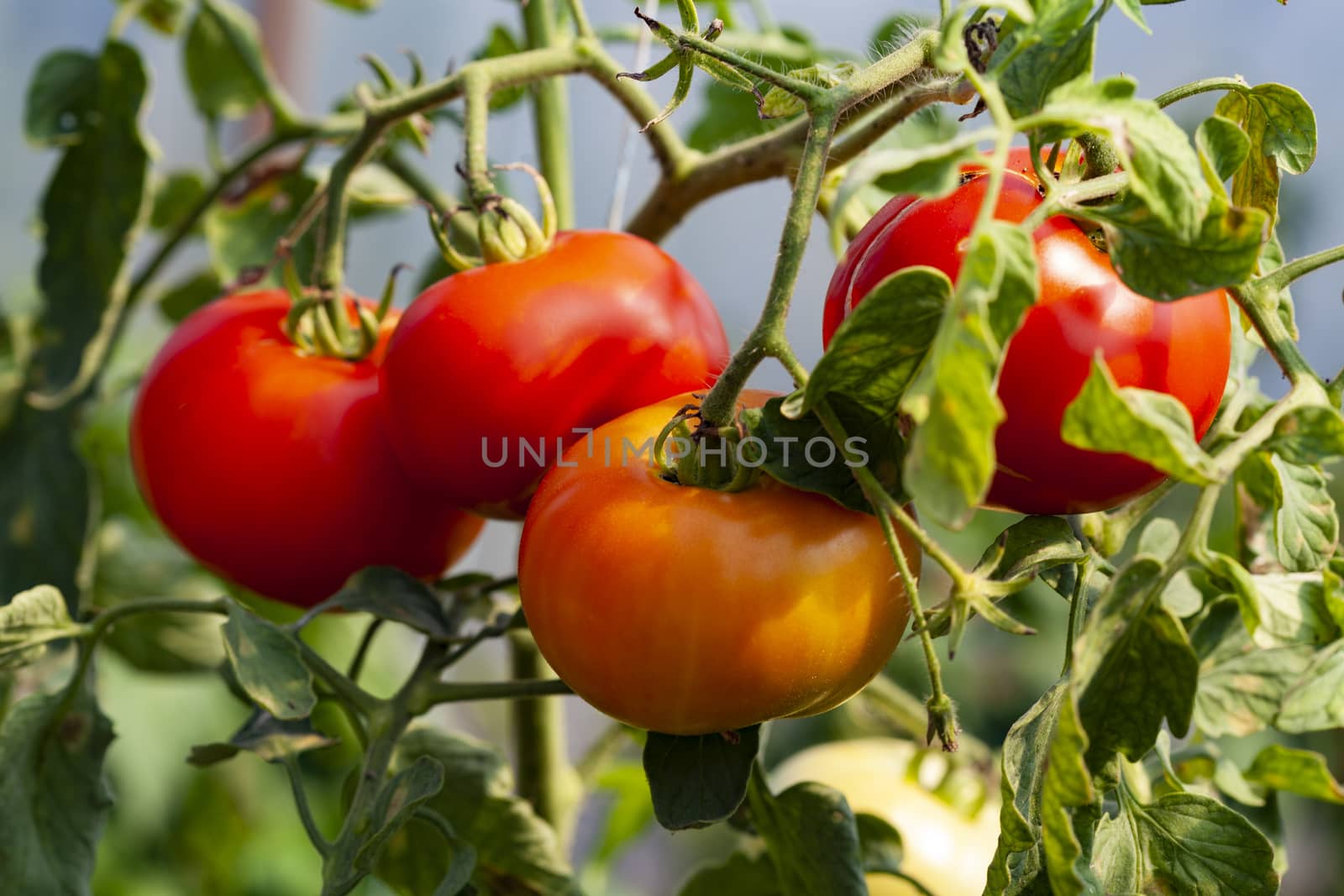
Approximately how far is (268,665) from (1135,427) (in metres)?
0.30

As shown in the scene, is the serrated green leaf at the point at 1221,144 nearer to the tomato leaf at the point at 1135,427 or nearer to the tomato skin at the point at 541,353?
the tomato leaf at the point at 1135,427

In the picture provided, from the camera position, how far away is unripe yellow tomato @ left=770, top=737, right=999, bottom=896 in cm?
71

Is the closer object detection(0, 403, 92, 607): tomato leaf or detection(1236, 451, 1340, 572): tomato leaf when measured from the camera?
detection(1236, 451, 1340, 572): tomato leaf

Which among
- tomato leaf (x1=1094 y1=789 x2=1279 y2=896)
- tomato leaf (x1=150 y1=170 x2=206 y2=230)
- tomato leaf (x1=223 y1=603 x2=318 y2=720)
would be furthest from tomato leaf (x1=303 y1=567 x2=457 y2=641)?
tomato leaf (x1=150 y1=170 x2=206 y2=230)

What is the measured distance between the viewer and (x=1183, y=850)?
36 cm

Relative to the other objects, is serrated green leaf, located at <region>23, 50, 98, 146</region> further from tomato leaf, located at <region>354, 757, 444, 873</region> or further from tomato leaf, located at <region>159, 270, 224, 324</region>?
tomato leaf, located at <region>354, 757, 444, 873</region>

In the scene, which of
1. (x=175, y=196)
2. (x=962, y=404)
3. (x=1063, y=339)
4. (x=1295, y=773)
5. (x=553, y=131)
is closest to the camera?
(x=962, y=404)

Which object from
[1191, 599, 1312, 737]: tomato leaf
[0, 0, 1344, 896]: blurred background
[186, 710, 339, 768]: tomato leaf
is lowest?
[0, 0, 1344, 896]: blurred background

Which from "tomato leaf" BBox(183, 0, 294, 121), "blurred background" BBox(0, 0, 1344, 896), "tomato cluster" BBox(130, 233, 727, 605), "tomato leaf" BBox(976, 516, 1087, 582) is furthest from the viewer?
"blurred background" BBox(0, 0, 1344, 896)

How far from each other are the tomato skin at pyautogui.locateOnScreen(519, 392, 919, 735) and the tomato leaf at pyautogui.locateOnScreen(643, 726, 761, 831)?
37mm

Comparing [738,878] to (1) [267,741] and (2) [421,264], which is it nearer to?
(1) [267,741]

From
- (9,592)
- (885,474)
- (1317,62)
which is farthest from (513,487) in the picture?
(1317,62)

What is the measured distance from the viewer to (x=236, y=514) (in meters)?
0.53

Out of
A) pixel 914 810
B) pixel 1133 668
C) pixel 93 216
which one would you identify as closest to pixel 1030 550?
pixel 1133 668
